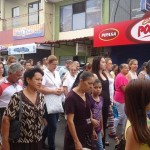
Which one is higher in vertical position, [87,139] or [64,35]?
[64,35]

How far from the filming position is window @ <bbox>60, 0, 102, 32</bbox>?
17.9 m

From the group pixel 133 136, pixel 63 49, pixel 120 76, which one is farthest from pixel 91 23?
pixel 133 136

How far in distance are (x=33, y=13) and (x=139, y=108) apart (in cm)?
1989

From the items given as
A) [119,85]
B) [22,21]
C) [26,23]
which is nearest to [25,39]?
[26,23]

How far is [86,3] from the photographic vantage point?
18297 millimetres

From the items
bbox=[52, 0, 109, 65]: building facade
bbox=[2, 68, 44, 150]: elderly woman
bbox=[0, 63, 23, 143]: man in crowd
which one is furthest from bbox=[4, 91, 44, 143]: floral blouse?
bbox=[52, 0, 109, 65]: building facade

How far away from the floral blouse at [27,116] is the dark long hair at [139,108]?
1.70 meters

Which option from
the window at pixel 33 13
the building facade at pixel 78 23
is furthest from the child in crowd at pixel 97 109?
the window at pixel 33 13

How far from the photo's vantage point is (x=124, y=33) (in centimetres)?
1273

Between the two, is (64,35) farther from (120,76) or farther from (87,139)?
(87,139)

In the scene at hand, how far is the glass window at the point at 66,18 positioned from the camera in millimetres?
19375

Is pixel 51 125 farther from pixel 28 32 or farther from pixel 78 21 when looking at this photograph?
pixel 28 32

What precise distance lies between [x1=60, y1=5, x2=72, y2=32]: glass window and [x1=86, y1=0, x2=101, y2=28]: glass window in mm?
1455

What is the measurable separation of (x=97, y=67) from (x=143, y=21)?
267 inches
